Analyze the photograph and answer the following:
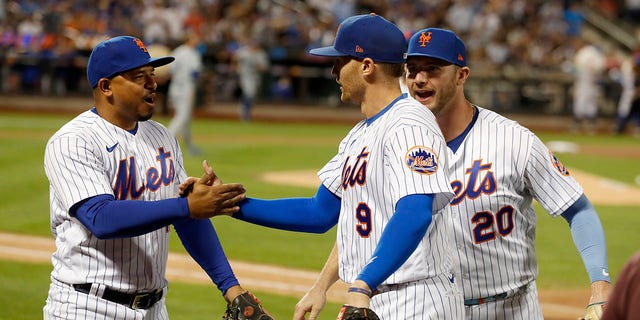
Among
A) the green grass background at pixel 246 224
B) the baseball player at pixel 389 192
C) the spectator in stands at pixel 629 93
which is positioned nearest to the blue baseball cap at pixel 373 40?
the baseball player at pixel 389 192

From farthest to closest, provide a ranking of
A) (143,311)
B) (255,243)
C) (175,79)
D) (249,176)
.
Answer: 1. (175,79)
2. (249,176)
3. (255,243)
4. (143,311)

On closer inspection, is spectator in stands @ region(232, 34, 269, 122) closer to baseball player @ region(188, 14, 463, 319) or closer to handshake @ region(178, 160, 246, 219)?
handshake @ region(178, 160, 246, 219)

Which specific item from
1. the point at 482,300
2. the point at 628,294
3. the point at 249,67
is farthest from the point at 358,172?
the point at 249,67

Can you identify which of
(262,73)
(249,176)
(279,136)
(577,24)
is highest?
(577,24)

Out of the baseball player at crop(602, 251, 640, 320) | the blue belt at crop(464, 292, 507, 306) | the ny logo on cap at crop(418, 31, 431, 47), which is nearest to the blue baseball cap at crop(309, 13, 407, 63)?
the ny logo on cap at crop(418, 31, 431, 47)

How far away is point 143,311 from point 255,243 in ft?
20.2

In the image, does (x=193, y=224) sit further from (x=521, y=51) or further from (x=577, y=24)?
(x=577, y=24)

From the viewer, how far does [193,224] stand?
4449 mm

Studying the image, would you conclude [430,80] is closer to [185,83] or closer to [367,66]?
[367,66]

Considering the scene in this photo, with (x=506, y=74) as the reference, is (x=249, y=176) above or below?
below

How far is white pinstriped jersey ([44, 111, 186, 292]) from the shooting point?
404 cm

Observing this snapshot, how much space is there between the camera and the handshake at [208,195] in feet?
13.1

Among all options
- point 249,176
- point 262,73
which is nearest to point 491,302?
point 249,176

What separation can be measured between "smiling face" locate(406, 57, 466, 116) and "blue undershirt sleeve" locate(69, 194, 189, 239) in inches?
46.6
